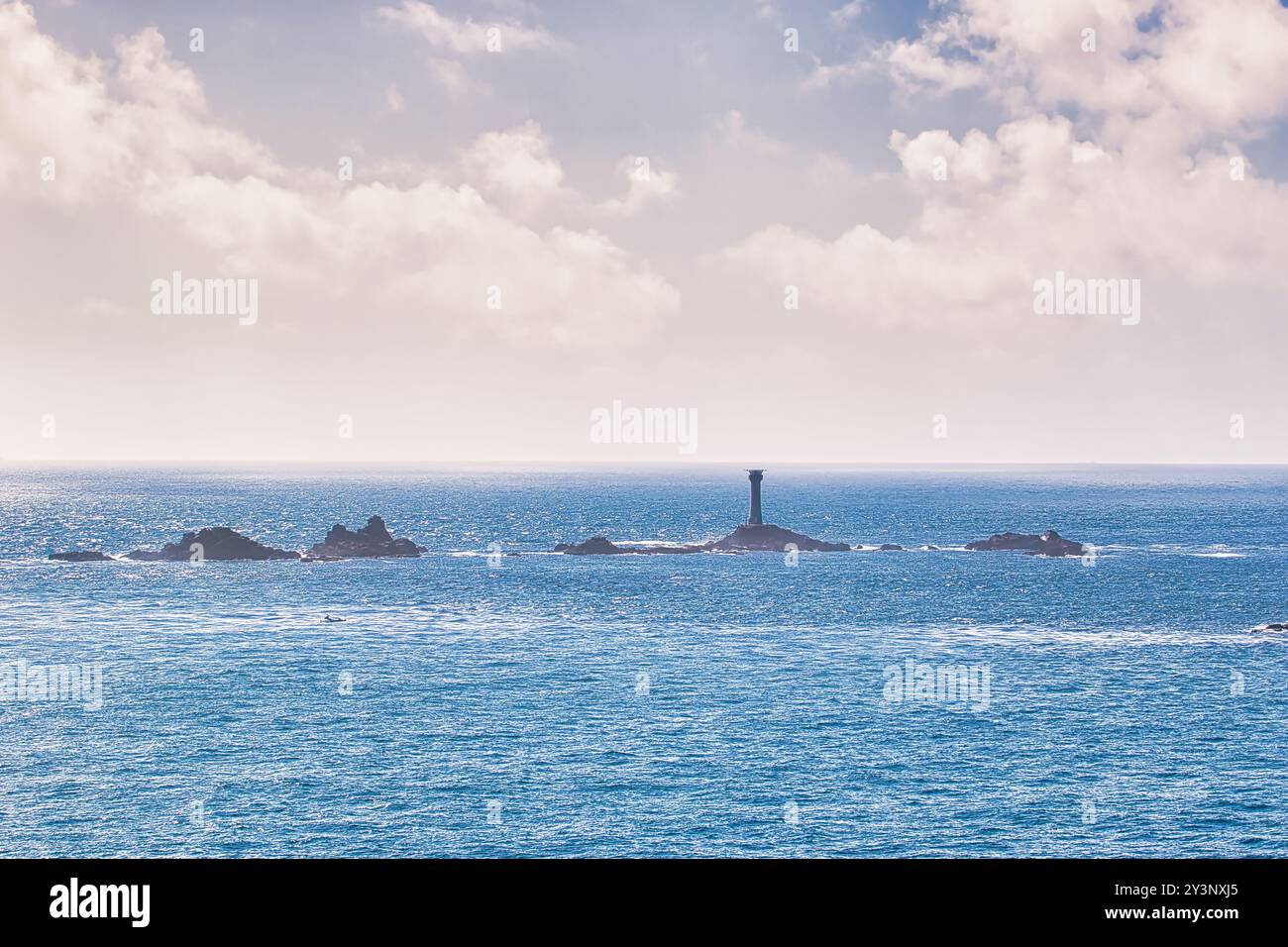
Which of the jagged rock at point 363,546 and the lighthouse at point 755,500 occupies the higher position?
the lighthouse at point 755,500

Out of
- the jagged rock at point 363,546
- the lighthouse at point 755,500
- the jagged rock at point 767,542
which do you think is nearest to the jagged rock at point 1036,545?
the jagged rock at point 767,542

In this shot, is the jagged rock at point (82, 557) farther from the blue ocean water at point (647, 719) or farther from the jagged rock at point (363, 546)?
the jagged rock at point (363, 546)

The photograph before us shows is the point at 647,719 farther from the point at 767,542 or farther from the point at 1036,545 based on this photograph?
the point at 1036,545

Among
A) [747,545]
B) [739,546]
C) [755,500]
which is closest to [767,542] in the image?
[747,545]

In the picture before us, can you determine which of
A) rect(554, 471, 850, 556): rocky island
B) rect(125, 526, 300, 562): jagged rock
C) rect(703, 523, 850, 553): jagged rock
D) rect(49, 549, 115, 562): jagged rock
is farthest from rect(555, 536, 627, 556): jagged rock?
rect(49, 549, 115, 562): jagged rock
